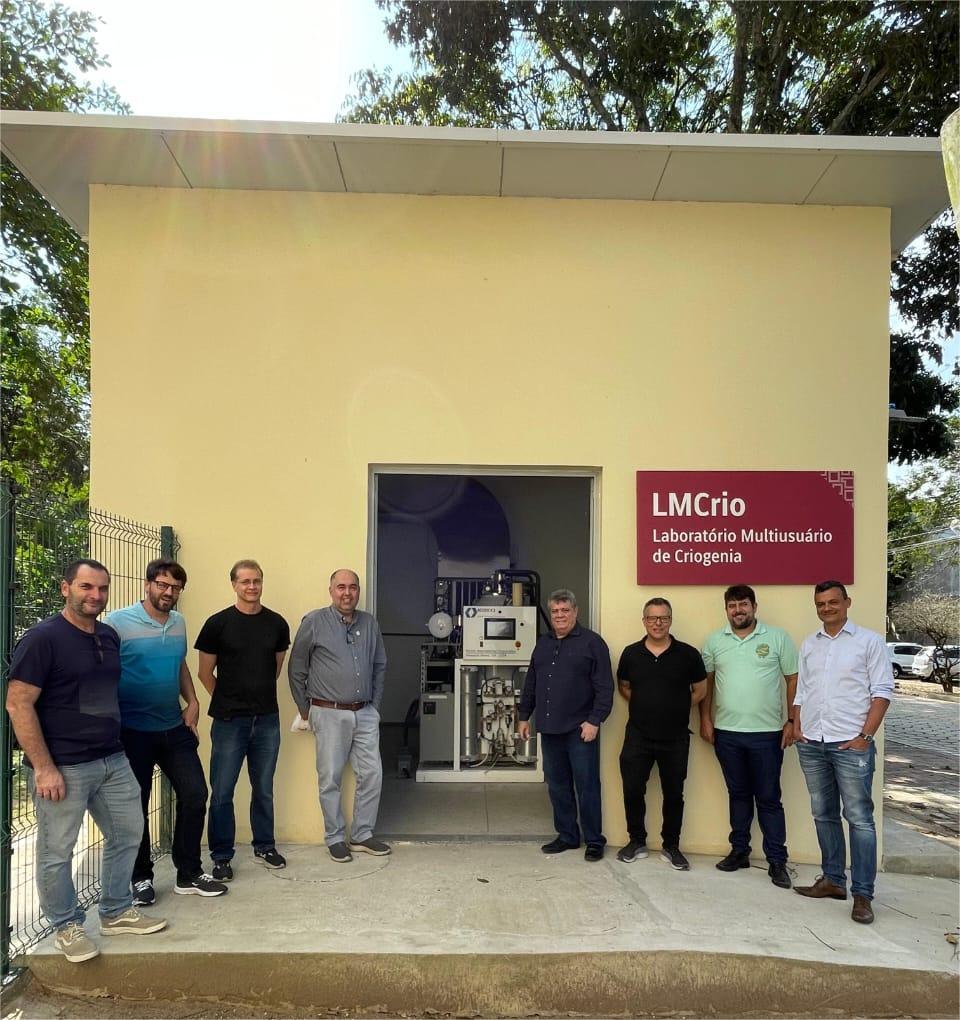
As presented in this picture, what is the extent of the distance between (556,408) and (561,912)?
9.45 feet

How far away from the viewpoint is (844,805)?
14.3 feet

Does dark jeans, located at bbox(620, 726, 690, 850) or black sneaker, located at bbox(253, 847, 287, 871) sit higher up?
dark jeans, located at bbox(620, 726, 690, 850)

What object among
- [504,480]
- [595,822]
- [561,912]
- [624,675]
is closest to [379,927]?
[561,912]

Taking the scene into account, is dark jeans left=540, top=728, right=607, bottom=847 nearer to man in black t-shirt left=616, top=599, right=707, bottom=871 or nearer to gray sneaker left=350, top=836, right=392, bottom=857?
man in black t-shirt left=616, top=599, right=707, bottom=871

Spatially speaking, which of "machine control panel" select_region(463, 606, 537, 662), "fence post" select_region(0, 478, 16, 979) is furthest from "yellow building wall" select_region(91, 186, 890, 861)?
"fence post" select_region(0, 478, 16, 979)

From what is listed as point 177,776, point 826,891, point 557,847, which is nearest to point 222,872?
point 177,776

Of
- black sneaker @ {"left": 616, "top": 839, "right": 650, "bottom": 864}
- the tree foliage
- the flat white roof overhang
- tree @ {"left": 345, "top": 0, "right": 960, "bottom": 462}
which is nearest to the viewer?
the flat white roof overhang

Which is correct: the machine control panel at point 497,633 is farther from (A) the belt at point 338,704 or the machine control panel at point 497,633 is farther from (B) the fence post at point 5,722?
(B) the fence post at point 5,722

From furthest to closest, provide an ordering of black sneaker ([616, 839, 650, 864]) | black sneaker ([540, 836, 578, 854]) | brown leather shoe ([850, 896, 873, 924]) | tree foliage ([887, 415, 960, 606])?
tree foliage ([887, 415, 960, 606])
black sneaker ([540, 836, 578, 854])
black sneaker ([616, 839, 650, 864])
brown leather shoe ([850, 896, 873, 924])

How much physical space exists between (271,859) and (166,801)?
2.51 feet

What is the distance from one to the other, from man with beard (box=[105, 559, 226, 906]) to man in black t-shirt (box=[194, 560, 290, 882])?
0.86 ft

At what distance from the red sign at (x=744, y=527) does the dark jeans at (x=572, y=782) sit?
1101 mm

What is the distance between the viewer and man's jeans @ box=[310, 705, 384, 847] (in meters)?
4.89

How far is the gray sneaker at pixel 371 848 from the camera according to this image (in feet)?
16.3
